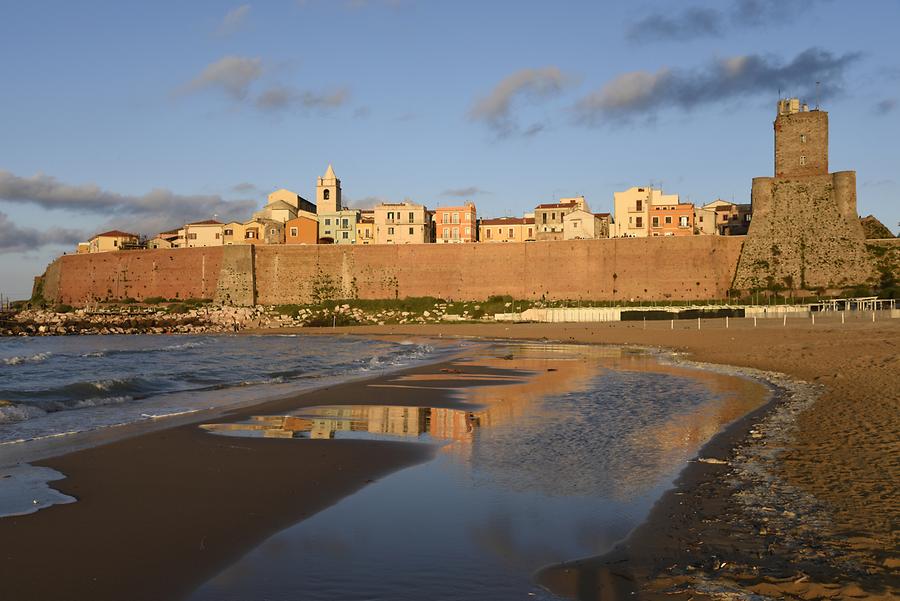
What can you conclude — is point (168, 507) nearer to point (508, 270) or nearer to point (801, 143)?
point (508, 270)

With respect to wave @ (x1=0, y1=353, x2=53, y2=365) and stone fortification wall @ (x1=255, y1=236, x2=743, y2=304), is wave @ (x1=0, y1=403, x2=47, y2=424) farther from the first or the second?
stone fortification wall @ (x1=255, y1=236, x2=743, y2=304)

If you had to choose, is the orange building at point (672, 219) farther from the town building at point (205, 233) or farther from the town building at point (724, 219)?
the town building at point (205, 233)

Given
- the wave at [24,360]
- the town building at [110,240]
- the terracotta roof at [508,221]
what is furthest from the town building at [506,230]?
the wave at [24,360]

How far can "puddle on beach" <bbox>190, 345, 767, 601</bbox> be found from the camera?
15.2ft

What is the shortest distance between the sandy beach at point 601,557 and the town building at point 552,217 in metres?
62.6

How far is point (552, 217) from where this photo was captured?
247ft

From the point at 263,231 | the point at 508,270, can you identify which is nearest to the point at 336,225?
the point at 263,231

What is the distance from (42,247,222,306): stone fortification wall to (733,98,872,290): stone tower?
44.9m

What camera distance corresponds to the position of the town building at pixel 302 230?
75750mm

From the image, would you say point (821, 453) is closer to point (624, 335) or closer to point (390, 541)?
point (390, 541)

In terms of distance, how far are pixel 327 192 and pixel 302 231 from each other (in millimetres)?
6992

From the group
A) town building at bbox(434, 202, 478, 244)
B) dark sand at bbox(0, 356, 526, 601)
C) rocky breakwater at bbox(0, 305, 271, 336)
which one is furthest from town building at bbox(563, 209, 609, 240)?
dark sand at bbox(0, 356, 526, 601)

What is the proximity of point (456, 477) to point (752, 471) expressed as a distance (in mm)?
2944

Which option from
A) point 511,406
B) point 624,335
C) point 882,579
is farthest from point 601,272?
point 882,579
